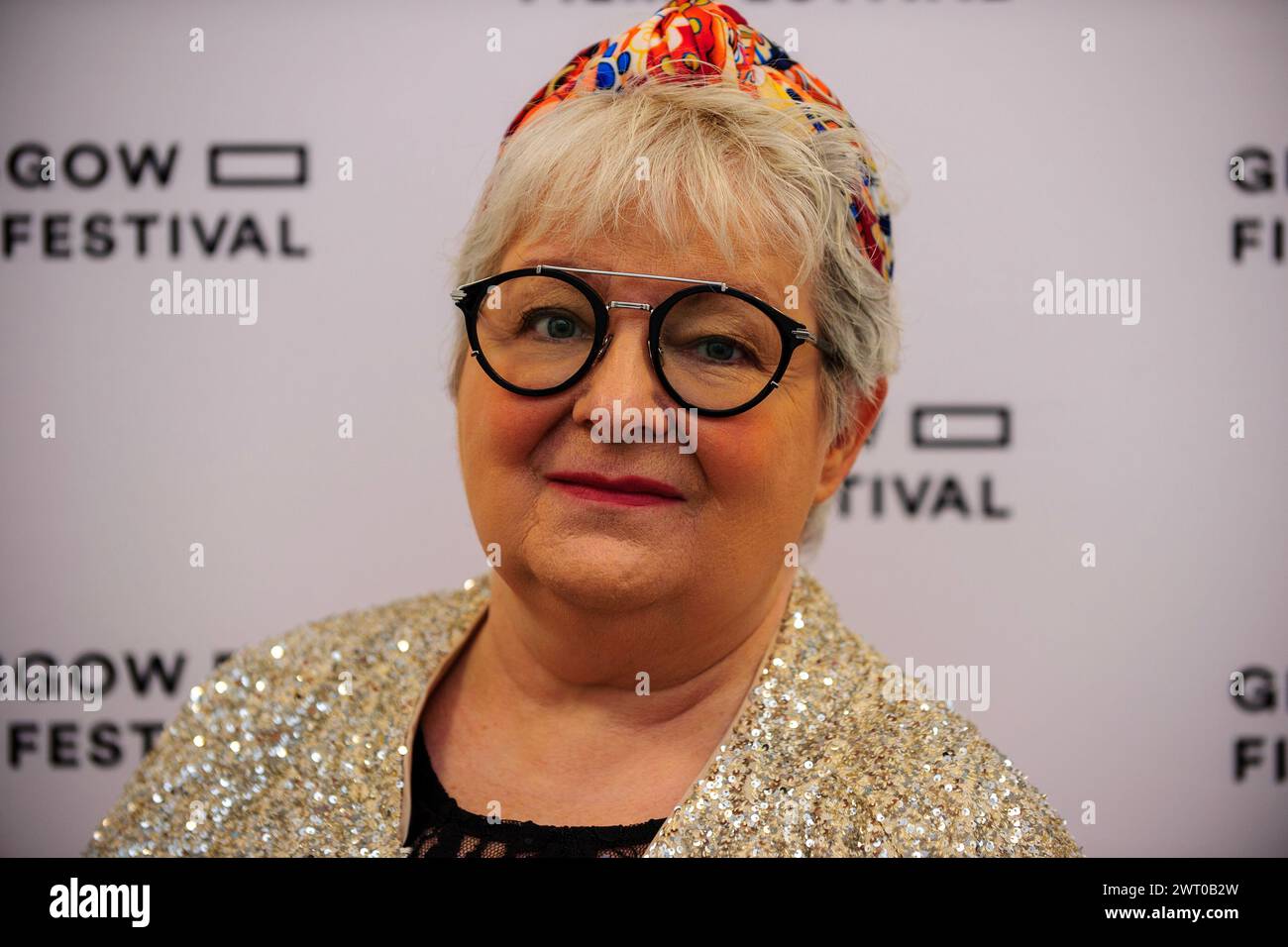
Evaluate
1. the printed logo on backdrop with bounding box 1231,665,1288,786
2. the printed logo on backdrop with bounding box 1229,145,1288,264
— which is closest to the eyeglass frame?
the printed logo on backdrop with bounding box 1229,145,1288,264

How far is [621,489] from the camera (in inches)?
49.7

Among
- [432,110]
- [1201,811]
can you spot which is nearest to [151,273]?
[432,110]

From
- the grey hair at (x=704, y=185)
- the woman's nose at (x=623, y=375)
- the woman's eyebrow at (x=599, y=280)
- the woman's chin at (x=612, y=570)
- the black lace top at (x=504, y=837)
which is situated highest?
the grey hair at (x=704, y=185)

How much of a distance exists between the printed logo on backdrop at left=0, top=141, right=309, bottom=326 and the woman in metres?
1.08

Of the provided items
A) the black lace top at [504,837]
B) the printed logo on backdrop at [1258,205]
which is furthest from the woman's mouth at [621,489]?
the printed logo on backdrop at [1258,205]

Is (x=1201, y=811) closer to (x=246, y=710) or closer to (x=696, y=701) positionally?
(x=696, y=701)

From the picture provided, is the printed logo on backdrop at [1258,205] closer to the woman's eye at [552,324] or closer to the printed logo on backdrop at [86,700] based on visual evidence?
the woman's eye at [552,324]

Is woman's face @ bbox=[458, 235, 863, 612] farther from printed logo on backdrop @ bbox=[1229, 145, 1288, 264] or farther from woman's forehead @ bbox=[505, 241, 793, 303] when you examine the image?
printed logo on backdrop @ bbox=[1229, 145, 1288, 264]

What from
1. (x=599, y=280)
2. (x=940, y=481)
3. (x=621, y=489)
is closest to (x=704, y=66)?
(x=599, y=280)

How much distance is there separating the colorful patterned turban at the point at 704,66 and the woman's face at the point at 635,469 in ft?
0.69

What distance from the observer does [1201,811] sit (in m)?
2.31

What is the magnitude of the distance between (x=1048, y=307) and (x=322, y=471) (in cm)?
165

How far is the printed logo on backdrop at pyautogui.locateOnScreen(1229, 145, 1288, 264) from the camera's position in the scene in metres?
2.25

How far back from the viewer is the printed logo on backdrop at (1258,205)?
2.25 meters
